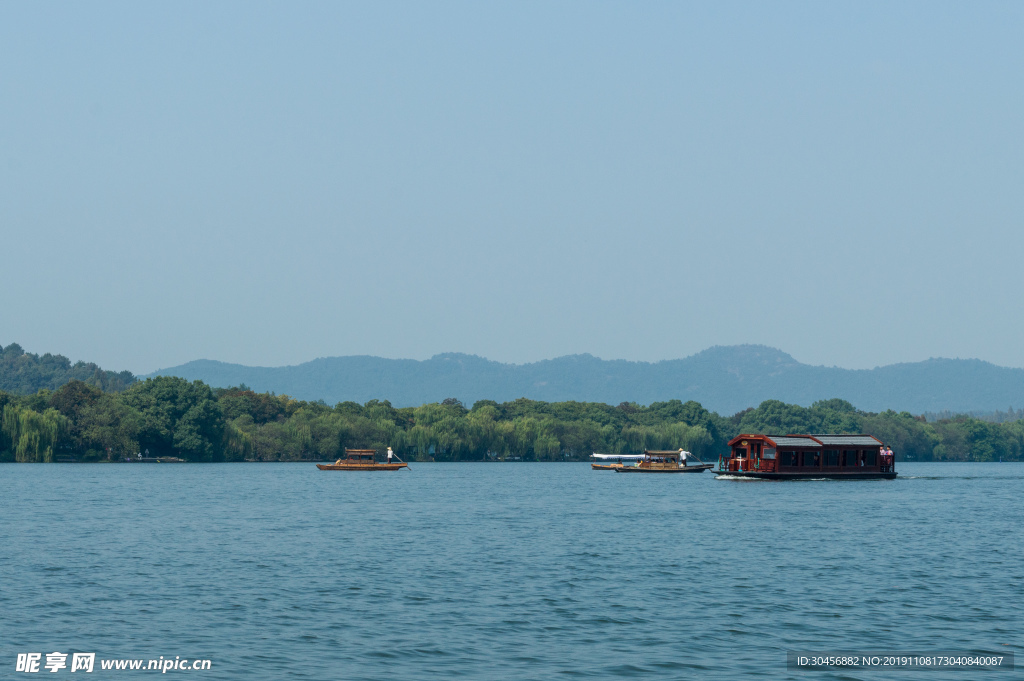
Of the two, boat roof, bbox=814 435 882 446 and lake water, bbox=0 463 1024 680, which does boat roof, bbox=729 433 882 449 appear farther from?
lake water, bbox=0 463 1024 680

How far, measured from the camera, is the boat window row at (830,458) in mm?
125081

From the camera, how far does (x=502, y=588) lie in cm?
4112

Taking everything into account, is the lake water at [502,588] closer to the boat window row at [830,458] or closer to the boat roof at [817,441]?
the boat window row at [830,458]

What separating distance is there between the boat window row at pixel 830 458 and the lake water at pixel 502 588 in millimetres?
41050

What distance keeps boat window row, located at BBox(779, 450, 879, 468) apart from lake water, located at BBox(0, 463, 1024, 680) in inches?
1616

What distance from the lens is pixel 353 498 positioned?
99.8 m

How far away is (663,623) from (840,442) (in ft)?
323

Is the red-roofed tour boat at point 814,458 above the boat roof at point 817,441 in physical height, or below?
below

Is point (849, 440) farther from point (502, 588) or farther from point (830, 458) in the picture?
point (502, 588)

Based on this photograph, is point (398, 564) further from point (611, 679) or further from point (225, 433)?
point (225, 433)

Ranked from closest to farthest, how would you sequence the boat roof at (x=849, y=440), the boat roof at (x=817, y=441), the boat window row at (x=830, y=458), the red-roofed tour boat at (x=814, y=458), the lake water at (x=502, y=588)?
the lake water at (x=502, y=588) → the red-roofed tour boat at (x=814, y=458) → the boat window row at (x=830, y=458) → the boat roof at (x=817, y=441) → the boat roof at (x=849, y=440)

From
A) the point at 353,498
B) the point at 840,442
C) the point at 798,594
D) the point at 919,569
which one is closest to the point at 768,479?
the point at 840,442

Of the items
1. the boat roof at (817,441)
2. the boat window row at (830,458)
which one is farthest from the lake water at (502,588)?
the boat roof at (817,441)

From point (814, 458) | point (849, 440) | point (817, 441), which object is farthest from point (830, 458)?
point (849, 440)
